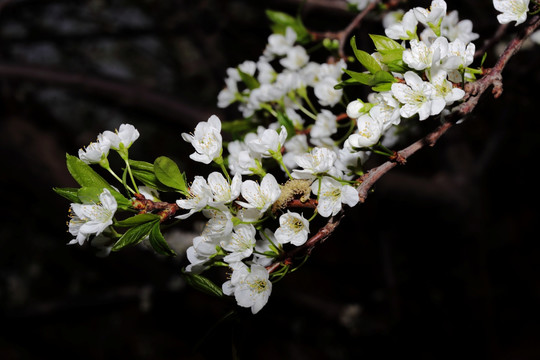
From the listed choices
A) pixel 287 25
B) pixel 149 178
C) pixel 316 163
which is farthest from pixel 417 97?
pixel 287 25

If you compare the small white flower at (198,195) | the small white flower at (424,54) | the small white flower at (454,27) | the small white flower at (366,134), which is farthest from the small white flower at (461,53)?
the small white flower at (198,195)

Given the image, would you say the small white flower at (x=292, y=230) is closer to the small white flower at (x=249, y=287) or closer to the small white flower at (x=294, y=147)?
the small white flower at (x=249, y=287)

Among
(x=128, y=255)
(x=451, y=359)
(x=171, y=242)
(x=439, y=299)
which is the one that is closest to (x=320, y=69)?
(x=171, y=242)

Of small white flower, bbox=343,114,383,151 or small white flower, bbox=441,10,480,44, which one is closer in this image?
small white flower, bbox=343,114,383,151

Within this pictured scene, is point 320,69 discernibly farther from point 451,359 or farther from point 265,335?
point 265,335

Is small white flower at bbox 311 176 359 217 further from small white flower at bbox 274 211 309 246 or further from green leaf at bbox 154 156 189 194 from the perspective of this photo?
green leaf at bbox 154 156 189 194

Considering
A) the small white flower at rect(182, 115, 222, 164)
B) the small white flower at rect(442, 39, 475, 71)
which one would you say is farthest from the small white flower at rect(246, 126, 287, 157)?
the small white flower at rect(442, 39, 475, 71)
